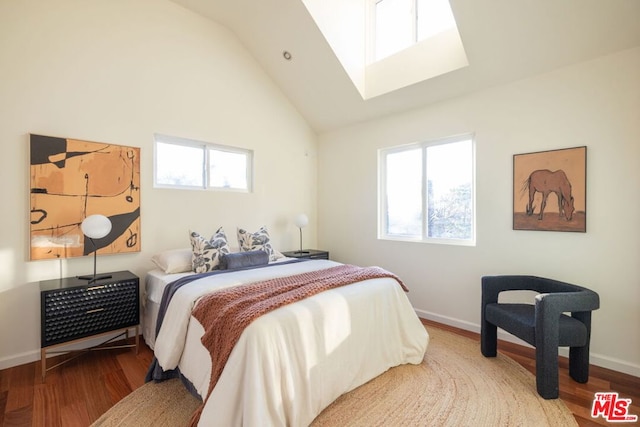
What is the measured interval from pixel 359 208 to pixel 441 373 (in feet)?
7.76

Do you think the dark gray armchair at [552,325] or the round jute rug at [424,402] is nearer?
the round jute rug at [424,402]

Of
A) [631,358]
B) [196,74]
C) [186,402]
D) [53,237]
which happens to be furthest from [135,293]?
[631,358]

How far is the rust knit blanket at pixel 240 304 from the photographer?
1586mm

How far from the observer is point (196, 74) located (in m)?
3.42

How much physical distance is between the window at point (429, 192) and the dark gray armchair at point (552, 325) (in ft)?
3.19

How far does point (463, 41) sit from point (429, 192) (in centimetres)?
160

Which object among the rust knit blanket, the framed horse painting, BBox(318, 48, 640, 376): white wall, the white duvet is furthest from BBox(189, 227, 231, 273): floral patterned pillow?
the framed horse painting

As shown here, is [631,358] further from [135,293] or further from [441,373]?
[135,293]

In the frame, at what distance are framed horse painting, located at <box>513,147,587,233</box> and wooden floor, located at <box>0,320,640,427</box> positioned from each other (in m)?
1.19

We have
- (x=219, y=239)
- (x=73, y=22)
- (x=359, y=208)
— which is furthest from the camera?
(x=359, y=208)

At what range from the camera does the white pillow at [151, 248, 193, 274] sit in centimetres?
274

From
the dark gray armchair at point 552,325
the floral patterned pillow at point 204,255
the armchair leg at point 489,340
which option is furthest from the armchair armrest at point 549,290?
the floral patterned pillow at point 204,255

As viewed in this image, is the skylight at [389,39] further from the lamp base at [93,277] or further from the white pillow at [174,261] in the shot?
the lamp base at [93,277]

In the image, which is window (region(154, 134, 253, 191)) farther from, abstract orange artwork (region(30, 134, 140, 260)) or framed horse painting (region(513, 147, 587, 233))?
framed horse painting (region(513, 147, 587, 233))
